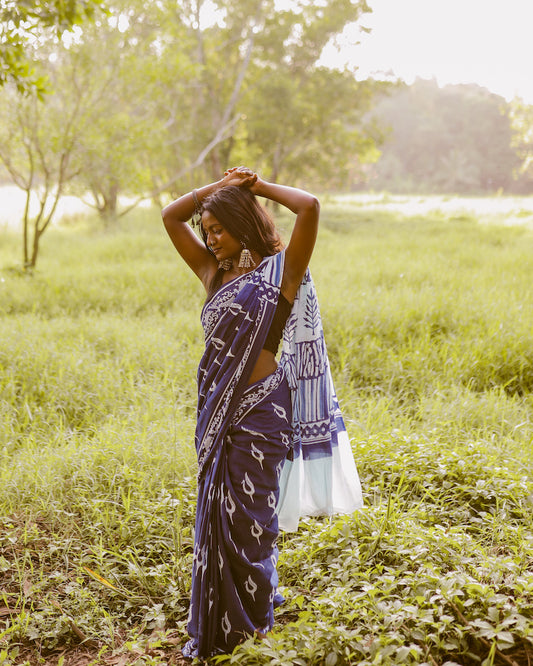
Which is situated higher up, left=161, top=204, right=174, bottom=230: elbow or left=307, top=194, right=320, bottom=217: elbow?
left=307, top=194, right=320, bottom=217: elbow

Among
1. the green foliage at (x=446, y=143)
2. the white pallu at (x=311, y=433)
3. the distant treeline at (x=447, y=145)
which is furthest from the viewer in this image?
the green foliage at (x=446, y=143)

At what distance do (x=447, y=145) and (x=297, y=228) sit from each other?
148 ft

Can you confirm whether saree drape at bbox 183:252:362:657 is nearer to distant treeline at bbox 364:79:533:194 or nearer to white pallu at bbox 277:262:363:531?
white pallu at bbox 277:262:363:531

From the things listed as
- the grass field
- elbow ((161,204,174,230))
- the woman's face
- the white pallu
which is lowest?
the grass field

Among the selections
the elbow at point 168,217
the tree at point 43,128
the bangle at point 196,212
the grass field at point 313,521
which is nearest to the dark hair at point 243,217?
the bangle at point 196,212

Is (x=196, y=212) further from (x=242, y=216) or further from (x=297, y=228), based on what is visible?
(x=297, y=228)

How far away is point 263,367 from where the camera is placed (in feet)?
7.63

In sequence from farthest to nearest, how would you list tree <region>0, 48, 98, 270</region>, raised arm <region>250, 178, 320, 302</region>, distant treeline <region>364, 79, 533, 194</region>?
1. distant treeline <region>364, 79, 533, 194</region>
2. tree <region>0, 48, 98, 270</region>
3. raised arm <region>250, 178, 320, 302</region>

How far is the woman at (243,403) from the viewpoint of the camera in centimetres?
224

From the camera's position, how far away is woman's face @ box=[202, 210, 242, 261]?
7.47ft

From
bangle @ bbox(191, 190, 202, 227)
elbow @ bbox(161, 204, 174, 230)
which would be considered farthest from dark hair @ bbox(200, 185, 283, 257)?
elbow @ bbox(161, 204, 174, 230)

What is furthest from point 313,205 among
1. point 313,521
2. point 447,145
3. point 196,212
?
point 447,145

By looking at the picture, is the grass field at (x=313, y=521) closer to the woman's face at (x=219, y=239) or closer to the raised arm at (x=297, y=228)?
the raised arm at (x=297, y=228)

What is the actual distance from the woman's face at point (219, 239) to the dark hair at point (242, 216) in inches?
0.6
